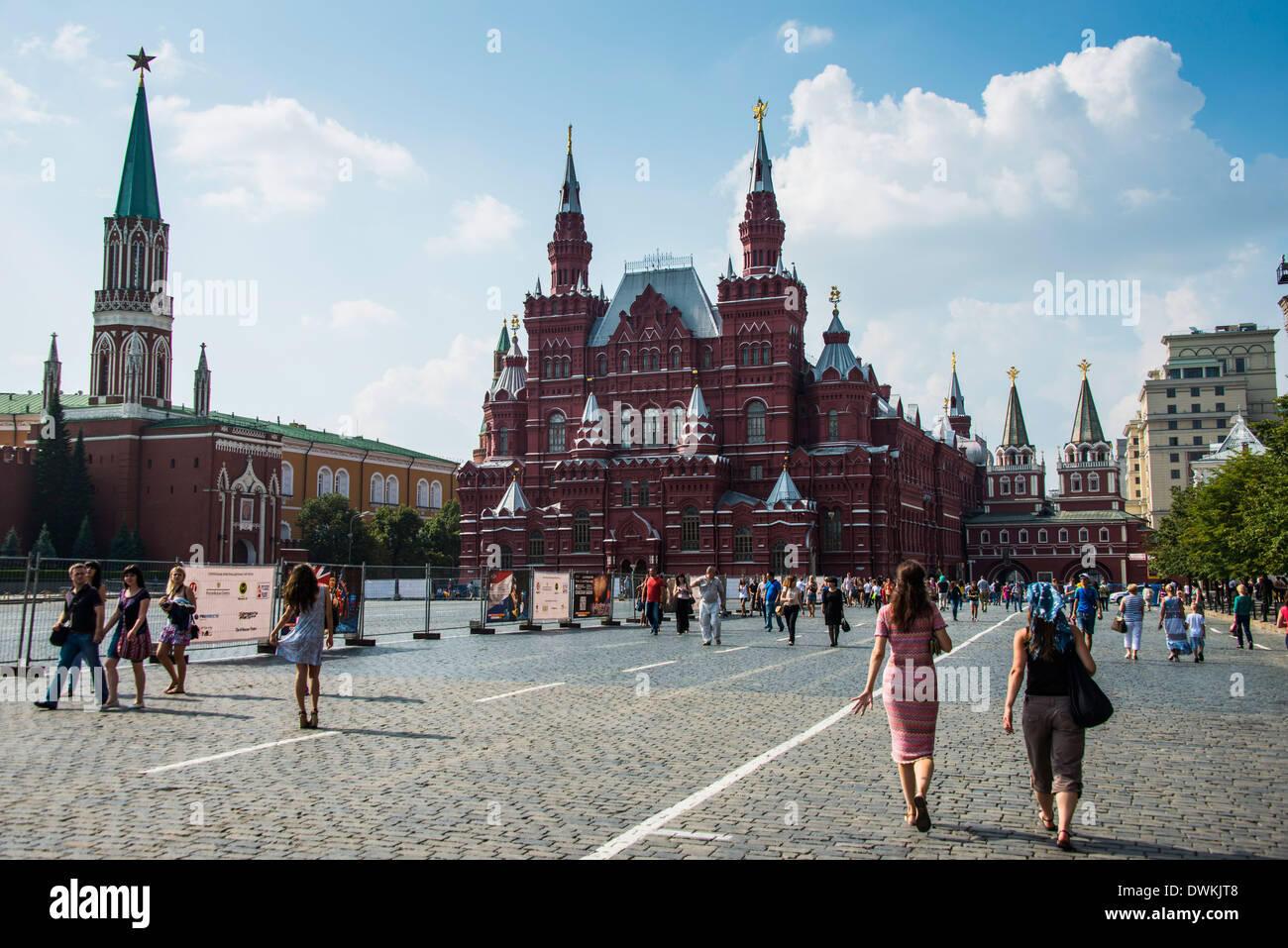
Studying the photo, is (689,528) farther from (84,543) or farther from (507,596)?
(84,543)

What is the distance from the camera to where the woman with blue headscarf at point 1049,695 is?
6.71m

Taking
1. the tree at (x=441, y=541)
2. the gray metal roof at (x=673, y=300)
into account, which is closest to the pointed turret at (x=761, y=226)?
the gray metal roof at (x=673, y=300)

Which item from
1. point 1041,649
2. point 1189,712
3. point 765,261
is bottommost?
point 1189,712

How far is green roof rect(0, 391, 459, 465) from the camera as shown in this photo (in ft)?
267

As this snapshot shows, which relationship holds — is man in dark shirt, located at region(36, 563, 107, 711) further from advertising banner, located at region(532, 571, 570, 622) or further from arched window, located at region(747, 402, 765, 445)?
arched window, located at region(747, 402, 765, 445)

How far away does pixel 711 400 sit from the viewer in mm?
69000

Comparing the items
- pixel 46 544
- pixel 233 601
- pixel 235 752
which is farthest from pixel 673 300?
pixel 235 752

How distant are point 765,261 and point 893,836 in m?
64.5

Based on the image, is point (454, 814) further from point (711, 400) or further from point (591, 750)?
point (711, 400)

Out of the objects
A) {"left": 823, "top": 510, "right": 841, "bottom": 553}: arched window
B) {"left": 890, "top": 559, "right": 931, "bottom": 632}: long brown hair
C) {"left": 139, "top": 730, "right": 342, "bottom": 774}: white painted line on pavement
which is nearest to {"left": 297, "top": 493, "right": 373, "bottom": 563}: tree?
{"left": 823, "top": 510, "right": 841, "bottom": 553}: arched window

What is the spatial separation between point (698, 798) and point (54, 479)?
83132mm

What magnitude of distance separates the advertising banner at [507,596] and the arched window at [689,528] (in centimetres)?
3532
